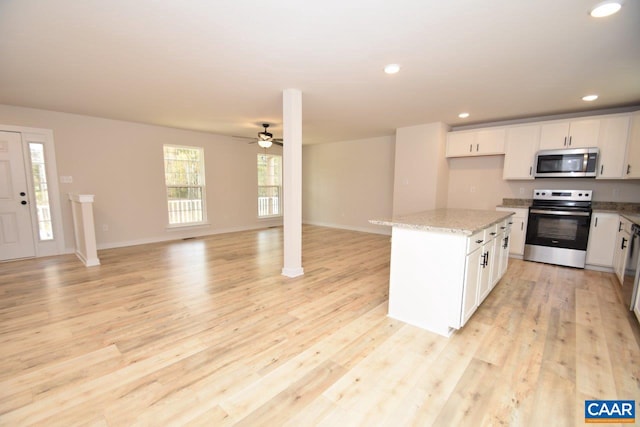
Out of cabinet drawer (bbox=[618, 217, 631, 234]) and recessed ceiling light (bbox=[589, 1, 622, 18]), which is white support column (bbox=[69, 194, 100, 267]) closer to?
recessed ceiling light (bbox=[589, 1, 622, 18])

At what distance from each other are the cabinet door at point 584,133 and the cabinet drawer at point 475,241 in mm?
3087

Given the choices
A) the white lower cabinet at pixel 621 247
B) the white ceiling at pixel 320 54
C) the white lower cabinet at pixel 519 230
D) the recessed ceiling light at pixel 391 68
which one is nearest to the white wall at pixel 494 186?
the white lower cabinet at pixel 519 230

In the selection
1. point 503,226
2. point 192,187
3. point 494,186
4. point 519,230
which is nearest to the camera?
point 503,226

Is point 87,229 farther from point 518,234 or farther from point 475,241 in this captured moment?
point 518,234

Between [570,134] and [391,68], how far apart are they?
3392 millimetres

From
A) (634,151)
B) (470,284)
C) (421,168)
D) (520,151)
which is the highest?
(520,151)

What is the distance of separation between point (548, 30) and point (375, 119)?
299cm

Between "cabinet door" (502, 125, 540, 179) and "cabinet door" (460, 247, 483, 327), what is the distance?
9.78 ft

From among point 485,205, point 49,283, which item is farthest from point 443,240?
point 49,283

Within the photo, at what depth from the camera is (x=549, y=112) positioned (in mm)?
4340

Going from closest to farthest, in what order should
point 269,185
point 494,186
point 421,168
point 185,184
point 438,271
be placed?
point 438,271 → point 494,186 → point 421,168 → point 185,184 → point 269,185

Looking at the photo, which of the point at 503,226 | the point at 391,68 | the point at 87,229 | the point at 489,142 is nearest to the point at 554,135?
the point at 489,142

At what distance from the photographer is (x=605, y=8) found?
1802 millimetres

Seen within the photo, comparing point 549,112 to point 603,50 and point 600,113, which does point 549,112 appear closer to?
point 600,113
